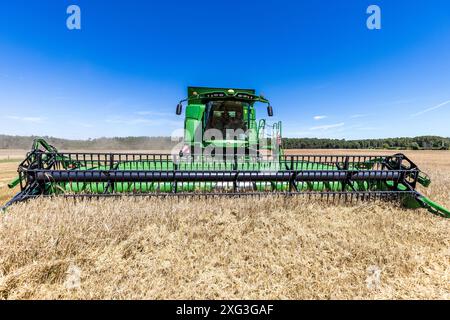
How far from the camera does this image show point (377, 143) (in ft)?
172

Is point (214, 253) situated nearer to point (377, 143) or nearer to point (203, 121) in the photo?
point (203, 121)

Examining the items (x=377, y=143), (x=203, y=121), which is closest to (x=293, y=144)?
(x=377, y=143)

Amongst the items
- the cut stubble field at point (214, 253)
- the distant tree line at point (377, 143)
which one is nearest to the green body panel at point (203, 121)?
the cut stubble field at point (214, 253)

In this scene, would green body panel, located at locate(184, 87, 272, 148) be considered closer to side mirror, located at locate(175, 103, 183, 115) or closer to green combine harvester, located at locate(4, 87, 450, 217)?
side mirror, located at locate(175, 103, 183, 115)

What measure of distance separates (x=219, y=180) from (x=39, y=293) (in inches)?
91.2

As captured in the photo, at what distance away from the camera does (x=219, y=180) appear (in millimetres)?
3355

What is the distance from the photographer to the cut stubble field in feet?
5.22

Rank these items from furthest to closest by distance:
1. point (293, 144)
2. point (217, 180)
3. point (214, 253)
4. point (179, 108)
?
point (293, 144), point (179, 108), point (217, 180), point (214, 253)

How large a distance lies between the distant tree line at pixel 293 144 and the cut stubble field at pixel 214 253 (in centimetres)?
4187

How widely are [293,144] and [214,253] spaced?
4906cm

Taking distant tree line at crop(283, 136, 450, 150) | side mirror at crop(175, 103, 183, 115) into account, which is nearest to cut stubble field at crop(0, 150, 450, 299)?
side mirror at crop(175, 103, 183, 115)

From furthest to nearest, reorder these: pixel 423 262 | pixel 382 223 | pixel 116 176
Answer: pixel 116 176
pixel 382 223
pixel 423 262
